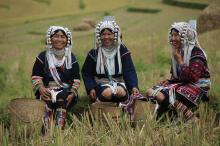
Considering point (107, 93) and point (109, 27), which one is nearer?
point (107, 93)

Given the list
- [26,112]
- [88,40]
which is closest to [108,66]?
[26,112]

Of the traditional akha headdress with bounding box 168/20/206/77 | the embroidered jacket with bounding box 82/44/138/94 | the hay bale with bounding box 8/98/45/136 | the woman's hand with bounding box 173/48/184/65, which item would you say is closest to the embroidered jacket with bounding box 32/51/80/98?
the embroidered jacket with bounding box 82/44/138/94

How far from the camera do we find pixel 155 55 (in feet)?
30.2

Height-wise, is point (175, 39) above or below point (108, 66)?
above

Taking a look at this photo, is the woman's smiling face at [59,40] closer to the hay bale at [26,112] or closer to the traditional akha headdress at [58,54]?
the traditional akha headdress at [58,54]

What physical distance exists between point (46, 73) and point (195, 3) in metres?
12.0

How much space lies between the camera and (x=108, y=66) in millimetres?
5203

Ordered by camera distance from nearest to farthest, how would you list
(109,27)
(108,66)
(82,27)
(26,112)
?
(26,112) → (109,27) → (108,66) → (82,27)

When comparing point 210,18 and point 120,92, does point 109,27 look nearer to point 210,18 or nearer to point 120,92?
point 120,92

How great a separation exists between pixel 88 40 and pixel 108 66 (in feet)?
26.1

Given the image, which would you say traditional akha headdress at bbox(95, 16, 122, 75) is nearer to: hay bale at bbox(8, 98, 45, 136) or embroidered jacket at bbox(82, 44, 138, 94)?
embroidered jacket at bbox(82, 44, 138, 94)

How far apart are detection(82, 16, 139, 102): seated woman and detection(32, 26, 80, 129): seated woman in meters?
0.17

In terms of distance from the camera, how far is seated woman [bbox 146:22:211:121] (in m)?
4.89

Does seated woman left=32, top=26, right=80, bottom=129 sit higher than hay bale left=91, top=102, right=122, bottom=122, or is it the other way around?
seated woman left=32, top=26, right=80, bottom=129
